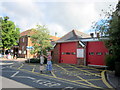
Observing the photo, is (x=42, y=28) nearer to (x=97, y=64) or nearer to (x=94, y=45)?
(x=94, y=45)

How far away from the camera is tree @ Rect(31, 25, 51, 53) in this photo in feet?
56.6

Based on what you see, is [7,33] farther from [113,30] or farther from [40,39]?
[113,30]

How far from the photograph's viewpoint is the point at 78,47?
624 inches

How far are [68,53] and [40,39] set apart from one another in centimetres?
480

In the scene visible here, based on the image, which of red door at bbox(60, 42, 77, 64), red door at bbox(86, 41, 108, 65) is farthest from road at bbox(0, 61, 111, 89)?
red door at bbox(60, 42, 77, 64)

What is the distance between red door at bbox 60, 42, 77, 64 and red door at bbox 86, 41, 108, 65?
2202mm

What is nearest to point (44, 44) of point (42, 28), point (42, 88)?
point (42, 28)

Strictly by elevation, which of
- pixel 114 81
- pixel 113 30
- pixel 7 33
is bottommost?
pixel 114 81

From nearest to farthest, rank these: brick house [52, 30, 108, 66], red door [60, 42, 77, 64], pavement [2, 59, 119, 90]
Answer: pavement [2, 59, 119, 90] → brick house [52, 30, 108, 66] → red door [60, 42, 77, 64]

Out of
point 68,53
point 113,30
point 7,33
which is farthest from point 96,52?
point 7,33

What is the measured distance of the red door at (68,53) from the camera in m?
16.5

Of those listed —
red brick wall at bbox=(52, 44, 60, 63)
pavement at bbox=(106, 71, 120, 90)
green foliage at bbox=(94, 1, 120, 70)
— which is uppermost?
green foliage at bbox=(94, 1, 120, 70)

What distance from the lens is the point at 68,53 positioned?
17297 millimetres

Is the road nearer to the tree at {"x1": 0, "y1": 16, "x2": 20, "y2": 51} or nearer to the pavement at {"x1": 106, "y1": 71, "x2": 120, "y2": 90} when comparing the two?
the pavement at {"x1": 106, "y1": 71, "x2": 120, "y2": 90}
